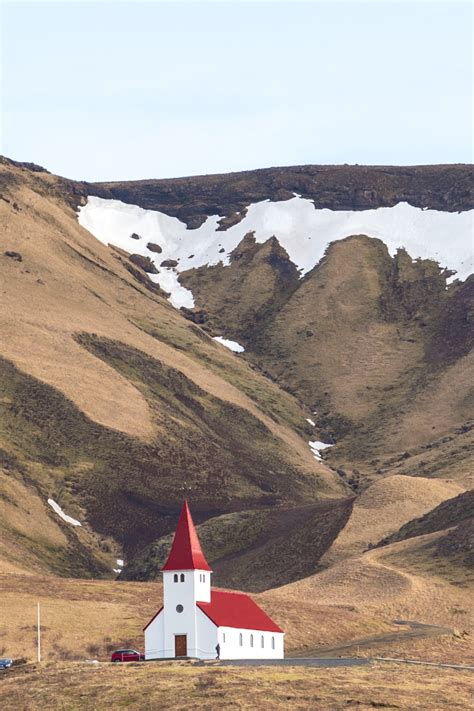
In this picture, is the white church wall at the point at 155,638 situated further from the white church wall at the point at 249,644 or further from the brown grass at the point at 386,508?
the brown grass at the point at 386,508

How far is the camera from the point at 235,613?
81875 millimetres

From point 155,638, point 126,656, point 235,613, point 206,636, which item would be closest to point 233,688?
point 206,636

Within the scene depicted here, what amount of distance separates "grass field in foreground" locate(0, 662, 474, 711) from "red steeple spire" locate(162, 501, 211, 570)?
27.9ft

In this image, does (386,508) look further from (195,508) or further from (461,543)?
(195,508)

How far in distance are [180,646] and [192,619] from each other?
1.42 m

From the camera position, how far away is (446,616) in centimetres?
10500

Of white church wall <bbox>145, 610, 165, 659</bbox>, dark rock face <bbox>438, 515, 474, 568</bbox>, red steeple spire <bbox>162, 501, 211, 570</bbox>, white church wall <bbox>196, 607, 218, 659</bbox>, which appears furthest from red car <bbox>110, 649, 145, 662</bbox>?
dark rock face <bbox>438, 515, 474, 568</bbox>

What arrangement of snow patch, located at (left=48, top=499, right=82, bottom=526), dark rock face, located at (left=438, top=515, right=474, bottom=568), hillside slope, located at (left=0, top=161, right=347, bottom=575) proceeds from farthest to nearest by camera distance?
snow patch, located at (left=48, top=499, right=82, bottom=526)
hillside slope, located at (left=0, top=161, right=347, bottom=575)
dark rock face, located at (left=438, top=515, right=474, bottom=568)

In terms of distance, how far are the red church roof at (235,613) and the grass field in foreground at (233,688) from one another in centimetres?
767

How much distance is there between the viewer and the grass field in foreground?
61.2 metres

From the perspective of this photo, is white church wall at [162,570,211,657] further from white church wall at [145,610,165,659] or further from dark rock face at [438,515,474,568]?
dark rock face at [438,515,474,568]

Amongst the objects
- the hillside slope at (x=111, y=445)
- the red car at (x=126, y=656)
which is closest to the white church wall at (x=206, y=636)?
the red car at (x=126, y=656)

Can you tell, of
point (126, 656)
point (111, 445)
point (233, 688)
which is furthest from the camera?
point (111, 445)

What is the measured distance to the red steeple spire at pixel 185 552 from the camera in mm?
79688
